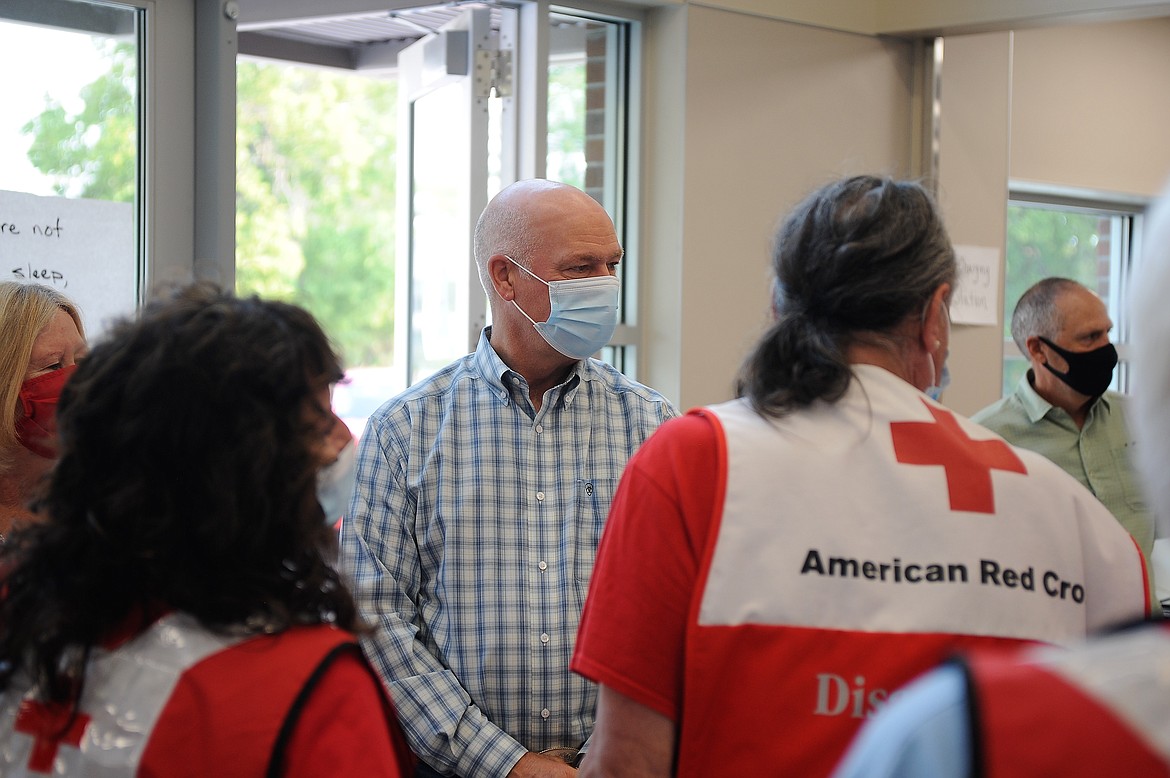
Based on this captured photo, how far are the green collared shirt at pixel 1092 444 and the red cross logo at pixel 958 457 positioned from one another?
87.4 inches

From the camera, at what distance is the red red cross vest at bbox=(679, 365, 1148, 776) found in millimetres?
1230

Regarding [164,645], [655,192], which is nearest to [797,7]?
[655,192]

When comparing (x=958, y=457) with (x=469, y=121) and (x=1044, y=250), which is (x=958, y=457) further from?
(x=1044, y=250)

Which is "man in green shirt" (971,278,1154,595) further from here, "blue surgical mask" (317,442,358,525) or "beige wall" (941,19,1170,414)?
"blue surgical mask" (317,442,358,525)

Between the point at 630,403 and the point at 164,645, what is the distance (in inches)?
52.1

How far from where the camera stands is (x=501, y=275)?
229 cm

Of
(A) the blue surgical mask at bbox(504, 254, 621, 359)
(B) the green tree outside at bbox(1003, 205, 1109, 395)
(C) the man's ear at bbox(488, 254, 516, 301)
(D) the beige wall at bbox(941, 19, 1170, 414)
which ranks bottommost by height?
(A) the blue surgical mask at bbox(504, 254, 621, 359)

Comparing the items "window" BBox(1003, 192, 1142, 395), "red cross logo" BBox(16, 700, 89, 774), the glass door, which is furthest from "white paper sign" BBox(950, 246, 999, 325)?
"red cross logo" BBox(16, 700, 89, 774)

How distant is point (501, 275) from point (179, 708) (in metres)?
1.40

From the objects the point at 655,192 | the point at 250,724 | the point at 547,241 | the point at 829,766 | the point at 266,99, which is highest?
the point at 266,99

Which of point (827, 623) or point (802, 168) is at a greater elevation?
point (802, 168)

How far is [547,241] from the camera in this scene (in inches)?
88.4

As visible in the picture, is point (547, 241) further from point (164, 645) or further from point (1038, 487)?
point (164, 645)

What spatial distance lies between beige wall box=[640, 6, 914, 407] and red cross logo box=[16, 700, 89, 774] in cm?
272
